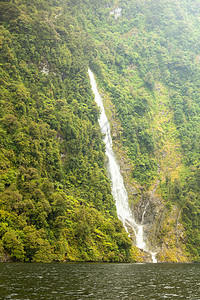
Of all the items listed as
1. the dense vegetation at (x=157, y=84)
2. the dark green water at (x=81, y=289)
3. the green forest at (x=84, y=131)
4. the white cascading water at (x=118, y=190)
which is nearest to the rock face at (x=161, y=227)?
the green forest at (x=84, y=131)

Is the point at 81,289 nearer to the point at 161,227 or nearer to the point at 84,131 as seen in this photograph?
the point at 161,227

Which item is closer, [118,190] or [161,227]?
[161,227]

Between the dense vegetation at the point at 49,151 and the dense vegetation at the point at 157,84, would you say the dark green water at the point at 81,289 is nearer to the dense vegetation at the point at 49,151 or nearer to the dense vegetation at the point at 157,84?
the dense vegetation at the point at 49,151

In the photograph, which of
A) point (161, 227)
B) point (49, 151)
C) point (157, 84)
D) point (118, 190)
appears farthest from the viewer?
point (157, 84)

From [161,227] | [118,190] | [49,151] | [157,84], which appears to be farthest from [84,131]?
[157,84]

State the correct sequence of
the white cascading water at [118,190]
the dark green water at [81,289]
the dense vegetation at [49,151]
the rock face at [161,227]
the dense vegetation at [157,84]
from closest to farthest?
the dark green water at [81,289] < the dense vegetation at [49,151] < the rock face at [161,227] < the white cascading water at [118,190] < the dense vegetation at [157,84]

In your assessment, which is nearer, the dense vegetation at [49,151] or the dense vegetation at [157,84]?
the dense vegetation at [49,151]

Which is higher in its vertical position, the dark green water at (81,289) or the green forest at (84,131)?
the green forest at (84,131)

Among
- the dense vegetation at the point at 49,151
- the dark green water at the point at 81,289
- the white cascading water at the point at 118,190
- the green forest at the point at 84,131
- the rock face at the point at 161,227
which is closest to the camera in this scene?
A: the dark green water at the point at 81,289
